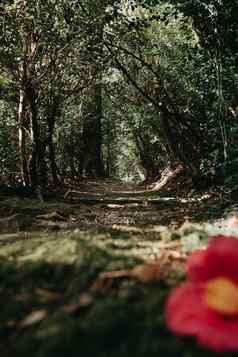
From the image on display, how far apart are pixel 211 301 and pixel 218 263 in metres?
0.22

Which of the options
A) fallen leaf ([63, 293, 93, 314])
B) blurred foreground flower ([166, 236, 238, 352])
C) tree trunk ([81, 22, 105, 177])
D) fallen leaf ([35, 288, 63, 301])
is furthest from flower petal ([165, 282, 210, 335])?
tree trunk ([81, 22, 105, 177])

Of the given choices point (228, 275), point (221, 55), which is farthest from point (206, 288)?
point (221, 55)

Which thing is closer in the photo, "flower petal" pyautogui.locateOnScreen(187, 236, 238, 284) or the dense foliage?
"flower petal" pyautogui.locateOnScreen(187, 236, 238, 284)

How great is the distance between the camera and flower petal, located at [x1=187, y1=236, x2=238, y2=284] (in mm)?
2205

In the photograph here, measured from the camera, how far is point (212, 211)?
30.2 feet

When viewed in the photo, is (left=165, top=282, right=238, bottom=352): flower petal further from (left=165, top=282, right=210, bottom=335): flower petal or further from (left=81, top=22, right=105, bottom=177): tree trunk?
(left=81, top=22, right=105, bottom=177): tree trunk

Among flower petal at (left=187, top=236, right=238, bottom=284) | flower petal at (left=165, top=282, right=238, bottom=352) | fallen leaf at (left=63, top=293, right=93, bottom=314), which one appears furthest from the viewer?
fallen leaf at (left=63, top=293, right=93, bottom=314)

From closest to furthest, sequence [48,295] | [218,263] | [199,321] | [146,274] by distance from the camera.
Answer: [199,321]
[218,263]
[48,295]
[146,274]

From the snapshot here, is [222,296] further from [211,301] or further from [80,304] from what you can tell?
[80,304]

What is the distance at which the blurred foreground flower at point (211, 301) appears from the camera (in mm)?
1878

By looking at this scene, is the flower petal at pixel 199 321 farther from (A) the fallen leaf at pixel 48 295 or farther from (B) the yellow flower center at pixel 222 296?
(A) the fallen leaf at pixel 48 295

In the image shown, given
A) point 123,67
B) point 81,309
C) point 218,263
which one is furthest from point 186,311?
point 123,67

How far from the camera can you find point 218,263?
224cm

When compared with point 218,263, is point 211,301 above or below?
below
